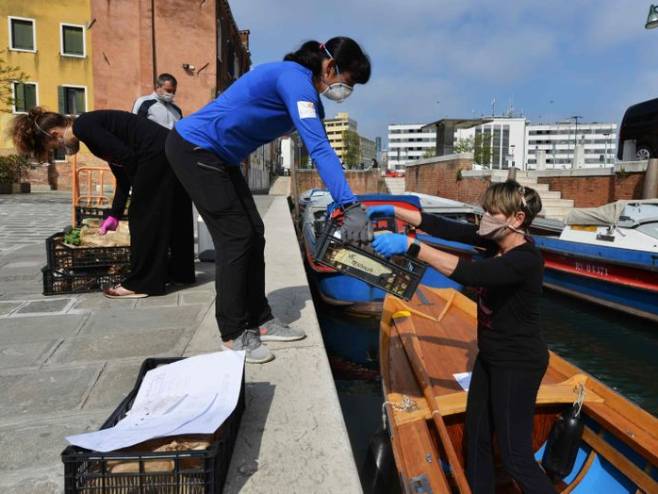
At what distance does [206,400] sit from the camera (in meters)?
1.98

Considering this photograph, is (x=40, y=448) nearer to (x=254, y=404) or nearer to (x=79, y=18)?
(x=254, y=404)

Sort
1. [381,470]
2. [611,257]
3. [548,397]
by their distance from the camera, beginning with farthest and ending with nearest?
[611,257], [381,470], [548,397]

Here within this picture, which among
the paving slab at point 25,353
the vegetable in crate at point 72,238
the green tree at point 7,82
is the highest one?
the green tree at point 7,82

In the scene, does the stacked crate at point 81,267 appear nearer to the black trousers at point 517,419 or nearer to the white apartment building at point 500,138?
the black trousers at point 517,419

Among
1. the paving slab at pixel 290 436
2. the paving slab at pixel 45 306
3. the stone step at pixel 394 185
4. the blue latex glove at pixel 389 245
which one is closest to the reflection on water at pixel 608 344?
the paving slab at pixel 290 436

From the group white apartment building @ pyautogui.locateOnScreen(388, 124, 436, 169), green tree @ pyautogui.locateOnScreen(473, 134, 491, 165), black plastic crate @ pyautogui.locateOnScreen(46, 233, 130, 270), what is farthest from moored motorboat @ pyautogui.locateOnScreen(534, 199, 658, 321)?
white apartment building @ pyautogui.locateOnScreen(388, 124, 436, 169)

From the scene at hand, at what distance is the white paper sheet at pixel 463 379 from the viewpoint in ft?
10.8

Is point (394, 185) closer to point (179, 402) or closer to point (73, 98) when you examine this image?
point (73, 98)

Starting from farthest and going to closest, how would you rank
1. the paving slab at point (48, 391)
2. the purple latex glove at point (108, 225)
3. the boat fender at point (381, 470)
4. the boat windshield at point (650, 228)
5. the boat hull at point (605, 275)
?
1. the boat windshield at point (650, 228)
2. the boat hull at point (605, 275)
3. the purple latex glove at point (108, 225)
4. the boat fender at point (381, 470)
5. the paving slab at point (48, 391)

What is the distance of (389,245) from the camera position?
2.20m

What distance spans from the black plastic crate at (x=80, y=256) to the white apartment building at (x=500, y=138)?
63.4 m

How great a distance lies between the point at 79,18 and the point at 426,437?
3311 centimetres

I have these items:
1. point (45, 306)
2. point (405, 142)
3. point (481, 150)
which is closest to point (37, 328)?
point (45, 306)

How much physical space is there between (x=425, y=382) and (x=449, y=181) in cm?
2043
